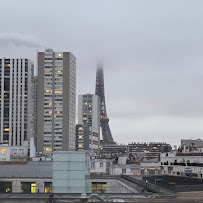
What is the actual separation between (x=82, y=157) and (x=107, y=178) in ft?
153

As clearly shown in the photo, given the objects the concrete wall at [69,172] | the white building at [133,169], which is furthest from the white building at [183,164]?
the concrete wall at [69,172]

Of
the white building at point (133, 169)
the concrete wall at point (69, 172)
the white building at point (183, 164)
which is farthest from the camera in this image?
the white building at point (133, 169)

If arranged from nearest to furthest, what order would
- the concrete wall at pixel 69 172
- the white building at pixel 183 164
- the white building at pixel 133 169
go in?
the concrete wall at pixel 69 172 → the white building at pixel 183 164 → the white building at pixel 133 169

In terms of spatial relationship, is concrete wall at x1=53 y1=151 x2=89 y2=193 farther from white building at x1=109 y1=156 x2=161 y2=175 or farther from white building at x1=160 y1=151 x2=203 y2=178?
white building at x1=109 y1=156 x2=161 y2=175

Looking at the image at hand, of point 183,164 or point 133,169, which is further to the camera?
point 133,169

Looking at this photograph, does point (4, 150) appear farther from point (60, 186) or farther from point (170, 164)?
point (60, 186)

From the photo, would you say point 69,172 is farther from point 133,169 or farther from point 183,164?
point 133,169

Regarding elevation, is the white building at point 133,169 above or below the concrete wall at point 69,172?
below

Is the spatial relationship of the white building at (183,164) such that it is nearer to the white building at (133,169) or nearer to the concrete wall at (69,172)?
the white building at (133,169)

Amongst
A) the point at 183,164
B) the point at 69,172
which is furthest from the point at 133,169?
the point at 69,172

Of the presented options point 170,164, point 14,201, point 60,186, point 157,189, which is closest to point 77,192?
point 60,186

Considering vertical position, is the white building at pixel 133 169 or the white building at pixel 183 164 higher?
the white building at pixel 183 164

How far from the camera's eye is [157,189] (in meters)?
51.5

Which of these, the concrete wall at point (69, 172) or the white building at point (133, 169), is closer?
the concrete wall at point (69, 172)
